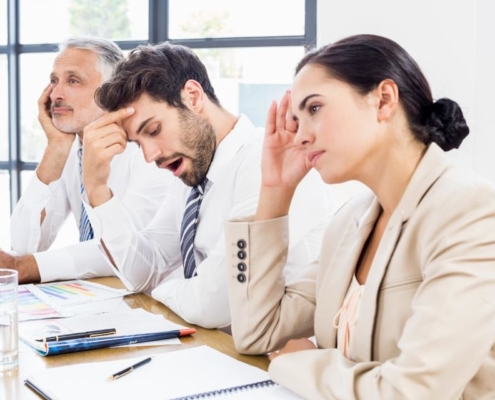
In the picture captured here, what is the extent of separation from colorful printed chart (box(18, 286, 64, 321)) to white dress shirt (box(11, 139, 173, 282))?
0.24m

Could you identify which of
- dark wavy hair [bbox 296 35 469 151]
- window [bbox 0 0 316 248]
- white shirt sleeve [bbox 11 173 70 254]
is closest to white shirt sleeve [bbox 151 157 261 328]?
dark wavy hair [bbox 296 35 469 151]

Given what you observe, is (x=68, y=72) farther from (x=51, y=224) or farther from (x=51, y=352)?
(x=51, y=352)

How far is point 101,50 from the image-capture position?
2896 mm

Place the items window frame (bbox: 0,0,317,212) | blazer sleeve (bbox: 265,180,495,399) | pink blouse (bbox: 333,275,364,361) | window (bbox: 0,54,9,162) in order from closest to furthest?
1. blazer sleeve (bbox: 265,180,495,399)
2. pink blouse (bbox: 333,275,364,361)
3. window frame (bbox: 0,0,317,212)
4. window (bbox: 0,54,9,162)

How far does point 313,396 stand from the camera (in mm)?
1215

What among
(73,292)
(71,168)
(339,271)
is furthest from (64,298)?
(71,168)

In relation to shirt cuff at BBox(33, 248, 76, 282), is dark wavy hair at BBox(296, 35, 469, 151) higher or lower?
higher

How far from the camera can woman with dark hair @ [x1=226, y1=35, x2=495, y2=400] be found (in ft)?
3.61

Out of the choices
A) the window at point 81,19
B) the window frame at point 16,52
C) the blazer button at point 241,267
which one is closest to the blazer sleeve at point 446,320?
the blazer button at point 241,267

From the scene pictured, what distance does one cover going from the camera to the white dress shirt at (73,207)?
228 centimetres

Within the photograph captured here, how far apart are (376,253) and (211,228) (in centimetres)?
83

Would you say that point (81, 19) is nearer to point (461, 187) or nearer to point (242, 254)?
point (242, 254)

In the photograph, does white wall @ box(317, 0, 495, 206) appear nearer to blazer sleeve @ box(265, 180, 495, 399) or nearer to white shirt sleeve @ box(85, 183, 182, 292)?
white shirt sleeve @ box(85, 183, 182, 292)

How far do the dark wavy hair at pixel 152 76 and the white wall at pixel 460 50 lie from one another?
56.1 inches
